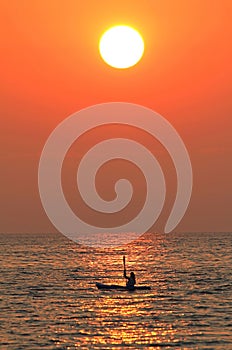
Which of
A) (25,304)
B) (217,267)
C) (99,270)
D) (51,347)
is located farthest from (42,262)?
(51,347)

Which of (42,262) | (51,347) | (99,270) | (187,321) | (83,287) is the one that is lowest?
(51,347)

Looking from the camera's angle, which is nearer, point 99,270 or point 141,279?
point 141,279

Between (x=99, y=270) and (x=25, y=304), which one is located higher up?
(x=99, y=270)

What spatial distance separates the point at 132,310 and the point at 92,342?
15.5 meters

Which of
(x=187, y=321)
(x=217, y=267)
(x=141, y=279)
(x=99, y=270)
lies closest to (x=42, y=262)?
(x=99, y=270)

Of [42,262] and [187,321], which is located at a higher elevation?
[42,262]

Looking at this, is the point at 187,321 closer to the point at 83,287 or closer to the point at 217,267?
the point at 83,287

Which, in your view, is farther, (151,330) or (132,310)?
(132,310)

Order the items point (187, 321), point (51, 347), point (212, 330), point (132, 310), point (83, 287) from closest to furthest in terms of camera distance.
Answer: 1. point (51, 347)
2. point (212, 330)
3. point (187, 321)
4. point (132, 310)
5. point (83, 287)

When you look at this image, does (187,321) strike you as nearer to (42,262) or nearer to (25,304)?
(25,304)

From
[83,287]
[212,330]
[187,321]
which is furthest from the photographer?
[83,287]

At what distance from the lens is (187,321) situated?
6178 centimetres

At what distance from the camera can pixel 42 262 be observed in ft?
466

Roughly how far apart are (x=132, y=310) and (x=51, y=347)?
59.0ft
